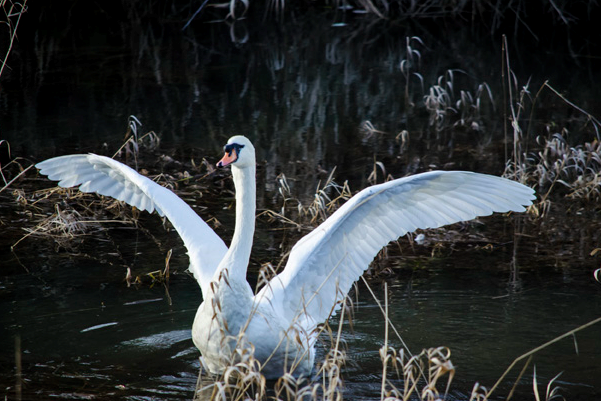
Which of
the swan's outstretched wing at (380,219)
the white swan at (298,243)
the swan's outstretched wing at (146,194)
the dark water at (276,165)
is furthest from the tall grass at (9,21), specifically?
the swan's outstretched wing at (380,219)

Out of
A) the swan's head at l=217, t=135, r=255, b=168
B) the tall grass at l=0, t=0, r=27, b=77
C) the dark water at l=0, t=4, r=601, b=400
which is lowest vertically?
the dark water at l=0, t=4, r=601, b=400

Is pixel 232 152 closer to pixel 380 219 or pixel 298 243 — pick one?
pixel 298 243

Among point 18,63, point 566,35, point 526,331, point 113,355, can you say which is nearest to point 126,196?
point 113,355

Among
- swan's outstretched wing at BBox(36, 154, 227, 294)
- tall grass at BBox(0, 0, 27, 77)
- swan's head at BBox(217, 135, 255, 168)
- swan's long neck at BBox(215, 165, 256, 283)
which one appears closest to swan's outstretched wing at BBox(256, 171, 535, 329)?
swan's long neck at BBox(215, 165, 256, 283)

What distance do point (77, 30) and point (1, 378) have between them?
1201cm

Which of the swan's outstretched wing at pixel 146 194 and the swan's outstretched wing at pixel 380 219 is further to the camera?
the swan's outstretched wing at pixel 146 194

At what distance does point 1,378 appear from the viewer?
4.79 meters

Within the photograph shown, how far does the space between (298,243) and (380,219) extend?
54cm

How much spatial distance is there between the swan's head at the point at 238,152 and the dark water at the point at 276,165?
976 mm

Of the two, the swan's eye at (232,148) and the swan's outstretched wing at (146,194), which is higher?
the swan's eye at (232,148)

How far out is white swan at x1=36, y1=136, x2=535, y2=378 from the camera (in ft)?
15.8

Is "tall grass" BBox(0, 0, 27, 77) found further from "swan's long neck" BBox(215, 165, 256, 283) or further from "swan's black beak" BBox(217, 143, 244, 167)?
"swan's long neck" BBox(215, 165, 256, 283)

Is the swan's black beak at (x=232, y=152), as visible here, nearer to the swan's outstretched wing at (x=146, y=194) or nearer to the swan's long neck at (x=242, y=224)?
the swan's long neck at (x=242, y=224)

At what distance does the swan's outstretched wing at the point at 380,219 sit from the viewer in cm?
Result: 502
